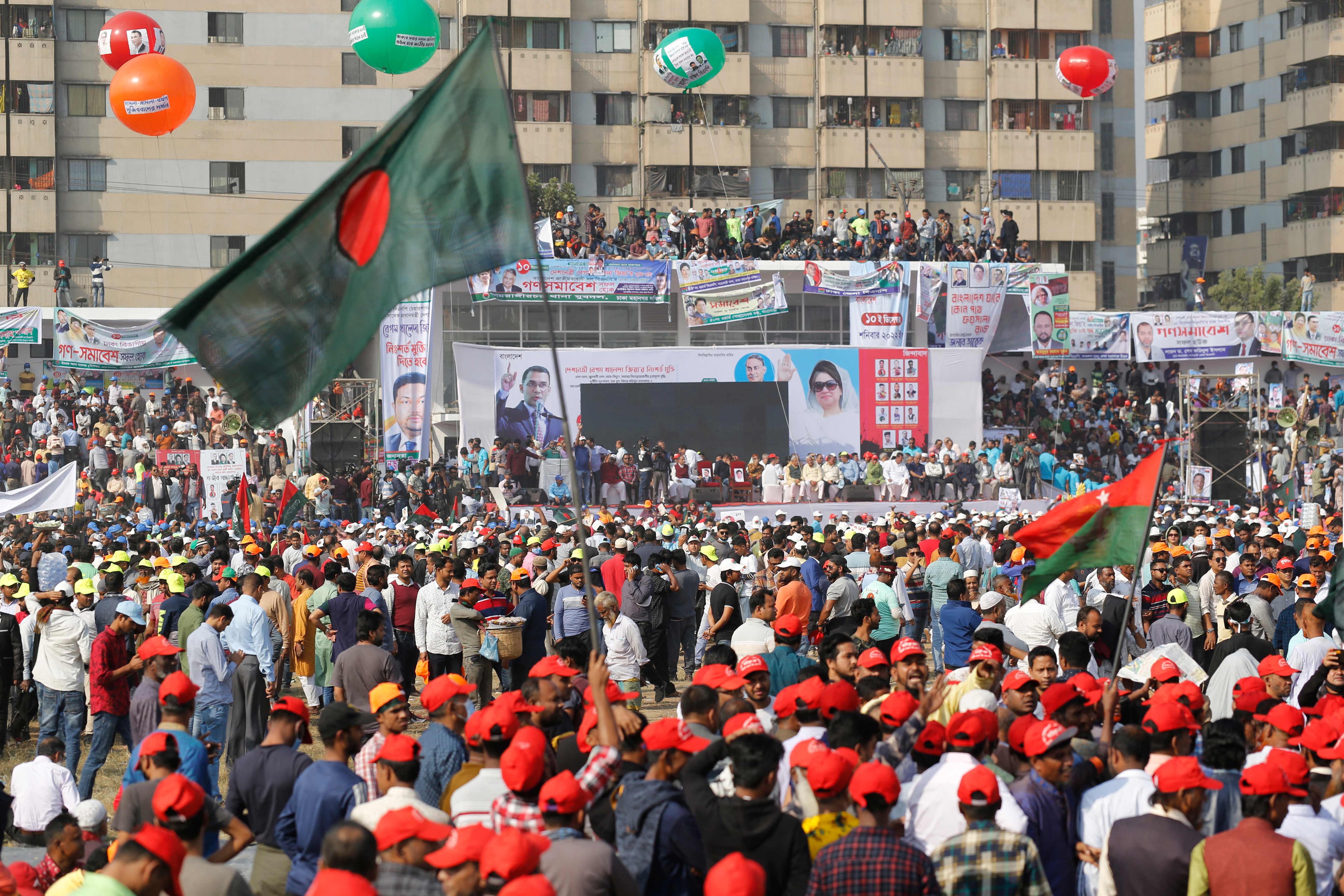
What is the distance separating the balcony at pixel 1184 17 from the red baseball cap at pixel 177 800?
226 feet

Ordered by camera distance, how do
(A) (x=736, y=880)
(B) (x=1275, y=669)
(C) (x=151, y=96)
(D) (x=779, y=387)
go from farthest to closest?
(D) (x=779, y=387)
(C) (x=151, y=96)
(B) (x=1275, y=669)
(A) (x=736, y=880)

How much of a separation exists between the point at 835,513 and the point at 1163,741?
23707 mm

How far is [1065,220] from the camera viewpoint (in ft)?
181

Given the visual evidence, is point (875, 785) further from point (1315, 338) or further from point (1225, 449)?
point (1315, 338)

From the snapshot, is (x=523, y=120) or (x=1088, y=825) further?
(x=523, y=120)

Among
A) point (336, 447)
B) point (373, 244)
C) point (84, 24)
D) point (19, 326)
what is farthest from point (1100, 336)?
point (373, 244)

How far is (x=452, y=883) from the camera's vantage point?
4801mm

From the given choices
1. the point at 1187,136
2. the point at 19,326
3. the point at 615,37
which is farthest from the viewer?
the point at 1187,136

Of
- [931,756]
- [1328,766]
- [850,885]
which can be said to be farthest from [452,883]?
[1328,766]

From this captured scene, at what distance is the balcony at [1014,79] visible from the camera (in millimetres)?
53844

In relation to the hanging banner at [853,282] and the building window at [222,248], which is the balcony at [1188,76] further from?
the building window at [222,248]

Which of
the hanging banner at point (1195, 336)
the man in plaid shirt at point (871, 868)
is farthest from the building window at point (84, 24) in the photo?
the man in plaid shirt at point (871, 868)

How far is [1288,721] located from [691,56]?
30.8 meters

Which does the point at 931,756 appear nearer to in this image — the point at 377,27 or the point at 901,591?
the point at 901,591
